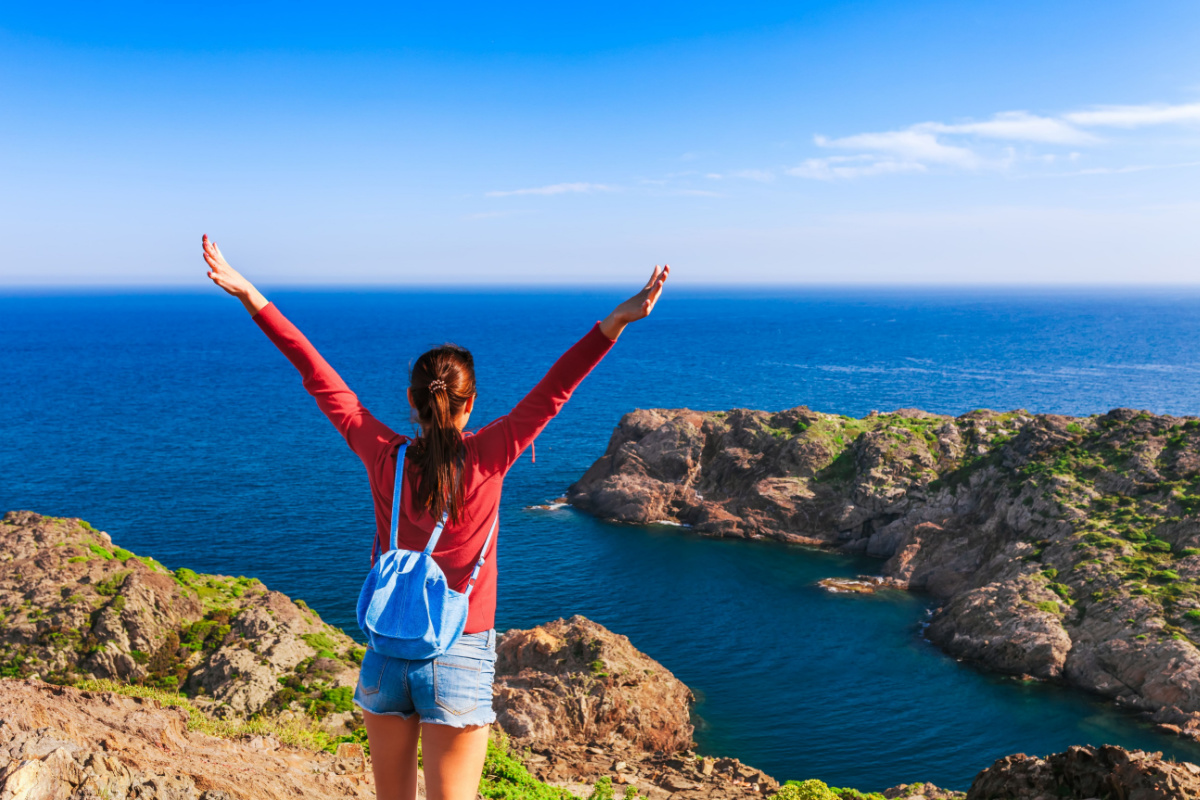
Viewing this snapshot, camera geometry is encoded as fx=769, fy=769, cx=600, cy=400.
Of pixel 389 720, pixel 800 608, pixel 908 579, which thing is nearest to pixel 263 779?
pixel 389 720

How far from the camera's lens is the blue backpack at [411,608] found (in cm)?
332

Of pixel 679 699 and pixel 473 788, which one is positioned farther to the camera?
pixel 679 699

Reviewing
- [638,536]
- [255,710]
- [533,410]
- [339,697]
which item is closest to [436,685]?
[533,410]

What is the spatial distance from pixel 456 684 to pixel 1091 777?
1140 centimetres

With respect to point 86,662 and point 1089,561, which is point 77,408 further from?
point 1089,561

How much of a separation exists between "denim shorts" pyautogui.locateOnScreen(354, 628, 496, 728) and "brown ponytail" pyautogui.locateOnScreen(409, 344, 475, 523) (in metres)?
0.62

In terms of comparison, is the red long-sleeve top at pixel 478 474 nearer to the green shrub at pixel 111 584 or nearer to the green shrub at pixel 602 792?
the green shrub at pixel 602 792

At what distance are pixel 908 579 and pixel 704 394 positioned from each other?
206 feet

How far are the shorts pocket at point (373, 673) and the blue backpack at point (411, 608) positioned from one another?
0.10 meters

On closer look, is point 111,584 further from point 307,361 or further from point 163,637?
point 307,361

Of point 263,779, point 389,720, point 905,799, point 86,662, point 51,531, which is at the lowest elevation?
point 905,799

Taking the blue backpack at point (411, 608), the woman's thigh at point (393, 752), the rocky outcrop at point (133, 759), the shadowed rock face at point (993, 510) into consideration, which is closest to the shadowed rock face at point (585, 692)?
the rocky outcrop at point (133, 759)

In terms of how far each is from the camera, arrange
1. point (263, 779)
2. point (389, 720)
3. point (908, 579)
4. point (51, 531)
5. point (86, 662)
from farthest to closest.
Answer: point (908, 579)
point (51, 531)
point (86, 662)
point (263, 779)
point (389, 720)

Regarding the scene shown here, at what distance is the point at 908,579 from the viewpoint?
45.8 meters
